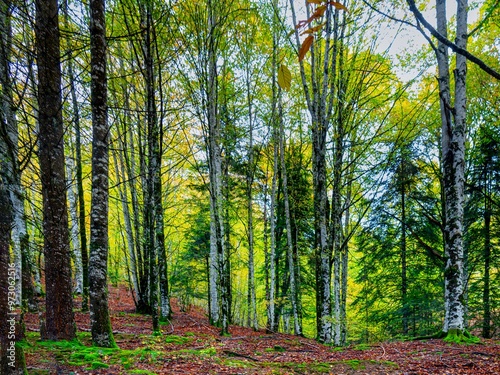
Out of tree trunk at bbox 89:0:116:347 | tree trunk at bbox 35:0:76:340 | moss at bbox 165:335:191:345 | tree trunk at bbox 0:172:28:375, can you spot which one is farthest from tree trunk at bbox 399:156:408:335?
tree trunk at bbox 0:172:28:375

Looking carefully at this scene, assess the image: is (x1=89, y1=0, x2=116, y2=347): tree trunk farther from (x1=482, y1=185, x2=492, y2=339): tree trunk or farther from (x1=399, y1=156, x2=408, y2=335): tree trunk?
(x1=482, y1=185, x2=492, y2=339): tree trunk

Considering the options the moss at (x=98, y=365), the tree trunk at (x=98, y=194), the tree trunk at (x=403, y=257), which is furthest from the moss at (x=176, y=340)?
the tree trunk at (x=403, y=257)

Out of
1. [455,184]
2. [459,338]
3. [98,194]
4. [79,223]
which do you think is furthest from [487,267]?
[79,223]

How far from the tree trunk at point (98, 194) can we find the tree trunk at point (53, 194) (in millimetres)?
446

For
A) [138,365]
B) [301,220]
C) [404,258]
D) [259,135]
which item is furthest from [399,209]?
[138,365]

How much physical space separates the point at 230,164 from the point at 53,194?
377 inches

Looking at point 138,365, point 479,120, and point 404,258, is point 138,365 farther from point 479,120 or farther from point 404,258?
point 479,120

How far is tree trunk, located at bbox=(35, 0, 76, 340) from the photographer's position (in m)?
4.27

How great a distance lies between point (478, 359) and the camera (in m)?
4.49

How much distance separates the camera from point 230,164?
44.8 ft

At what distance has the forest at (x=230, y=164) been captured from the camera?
4230 mm

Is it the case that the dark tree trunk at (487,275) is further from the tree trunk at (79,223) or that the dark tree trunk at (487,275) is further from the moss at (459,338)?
the tree trunk at (79,223)

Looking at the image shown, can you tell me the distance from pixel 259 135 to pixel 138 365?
998cm

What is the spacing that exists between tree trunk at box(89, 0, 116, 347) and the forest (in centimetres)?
2
